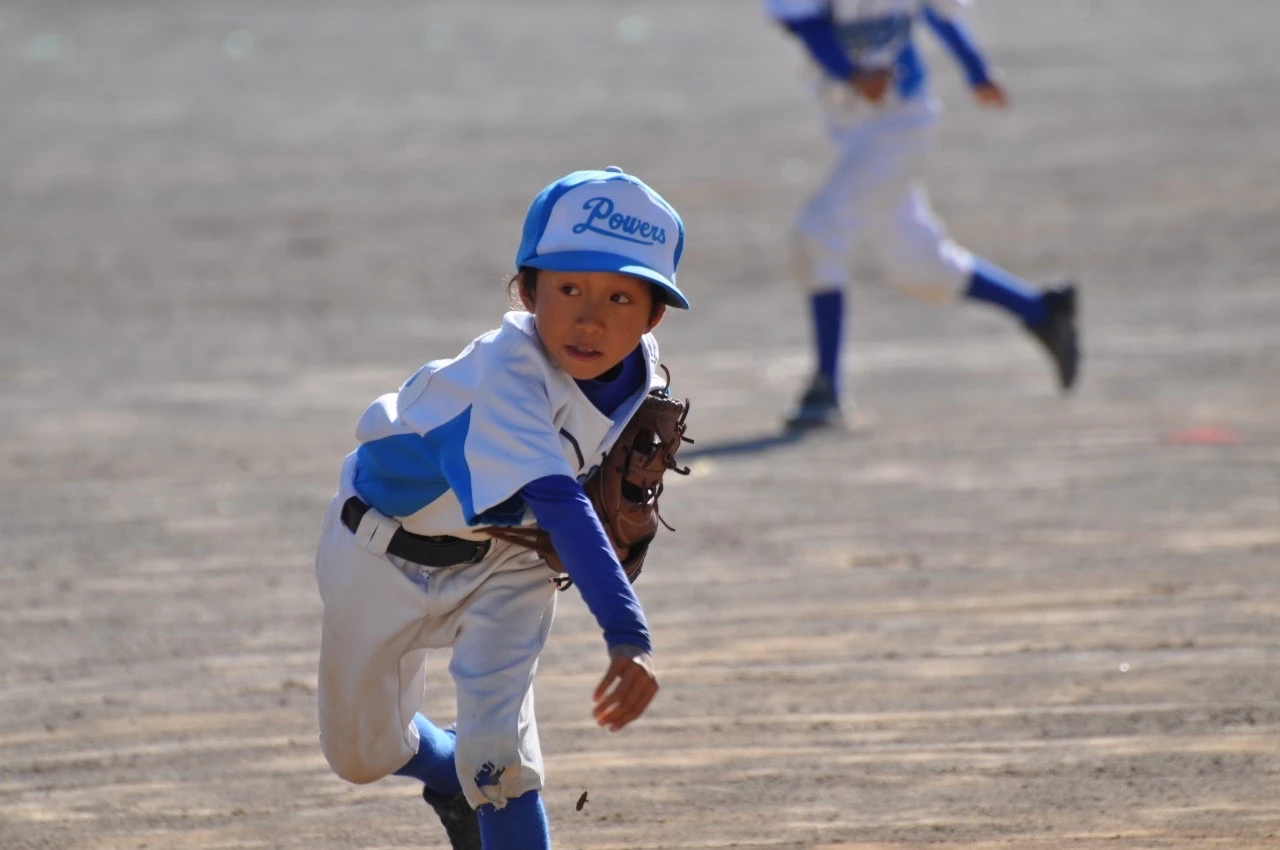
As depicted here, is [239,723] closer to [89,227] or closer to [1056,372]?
[1056,372]

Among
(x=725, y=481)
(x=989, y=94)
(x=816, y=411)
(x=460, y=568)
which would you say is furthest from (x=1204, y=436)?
(x=460, y=568)

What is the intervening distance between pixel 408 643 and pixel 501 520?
0.44m

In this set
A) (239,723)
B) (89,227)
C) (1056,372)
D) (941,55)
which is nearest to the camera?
(239,723)

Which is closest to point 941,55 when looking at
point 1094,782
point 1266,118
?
point 1266,118

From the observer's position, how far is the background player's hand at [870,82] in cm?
832

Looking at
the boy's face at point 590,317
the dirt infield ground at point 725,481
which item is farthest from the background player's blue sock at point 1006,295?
the boy's face at point 590,317

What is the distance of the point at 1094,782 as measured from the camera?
432cm

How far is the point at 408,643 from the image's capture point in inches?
145

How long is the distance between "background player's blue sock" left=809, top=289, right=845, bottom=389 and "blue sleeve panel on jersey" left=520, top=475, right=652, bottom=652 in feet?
17.4

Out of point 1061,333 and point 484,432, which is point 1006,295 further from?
point 484,432

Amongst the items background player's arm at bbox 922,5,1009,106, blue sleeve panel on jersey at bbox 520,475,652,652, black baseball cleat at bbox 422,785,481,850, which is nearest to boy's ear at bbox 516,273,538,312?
blue sleeve panel on jersey at bbox 520,475,652,652

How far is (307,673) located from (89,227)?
28.7 feet

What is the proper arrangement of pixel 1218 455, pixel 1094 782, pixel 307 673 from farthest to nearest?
pixel 1218 455, pixel 307 673, pixel 1094 782

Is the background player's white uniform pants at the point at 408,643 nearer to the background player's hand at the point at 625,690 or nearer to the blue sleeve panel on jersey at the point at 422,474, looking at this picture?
the blue sleeve panel on jersey at the point at 422,474
